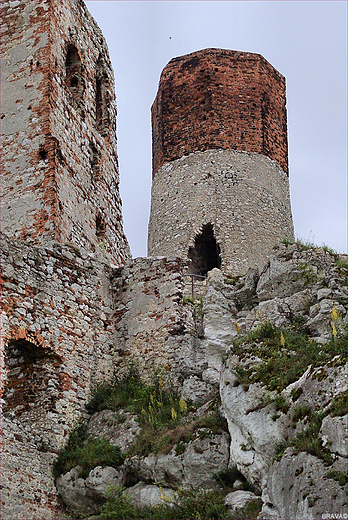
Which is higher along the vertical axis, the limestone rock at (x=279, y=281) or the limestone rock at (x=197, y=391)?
the limestone rock at (x=279, y=281)

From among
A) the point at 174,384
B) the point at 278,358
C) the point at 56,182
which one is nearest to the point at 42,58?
the point at 56,182

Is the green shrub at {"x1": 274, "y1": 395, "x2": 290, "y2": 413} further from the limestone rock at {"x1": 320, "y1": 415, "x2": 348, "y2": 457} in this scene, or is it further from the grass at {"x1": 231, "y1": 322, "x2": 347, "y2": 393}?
the limestone rock at {"x1": 320, "y1": 415, "x2": 348, "y2": 457}

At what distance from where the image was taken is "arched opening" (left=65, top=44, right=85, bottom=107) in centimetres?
2072

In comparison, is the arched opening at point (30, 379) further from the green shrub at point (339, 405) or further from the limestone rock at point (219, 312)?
the green shrub at point (339, 405)

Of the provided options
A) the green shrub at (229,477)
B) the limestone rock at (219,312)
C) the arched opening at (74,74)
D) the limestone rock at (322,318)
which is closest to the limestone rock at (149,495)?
the green shrub at (229,477)

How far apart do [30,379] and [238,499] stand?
4.39 metres

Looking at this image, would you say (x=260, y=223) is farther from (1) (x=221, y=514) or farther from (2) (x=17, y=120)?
(1) (x=221, y=514)

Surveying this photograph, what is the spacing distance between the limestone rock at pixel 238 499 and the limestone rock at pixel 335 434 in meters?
1.51

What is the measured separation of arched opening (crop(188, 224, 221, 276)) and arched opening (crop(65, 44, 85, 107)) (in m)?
7.56

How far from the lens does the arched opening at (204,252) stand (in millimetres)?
27281

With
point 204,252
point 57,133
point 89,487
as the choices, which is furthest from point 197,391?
point 204,252

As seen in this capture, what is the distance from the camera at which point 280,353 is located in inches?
587

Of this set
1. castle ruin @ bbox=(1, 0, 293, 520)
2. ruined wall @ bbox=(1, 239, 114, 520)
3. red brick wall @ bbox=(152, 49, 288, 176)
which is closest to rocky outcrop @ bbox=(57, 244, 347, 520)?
castle ruin @ bbox=(1, 0, 293, 520)

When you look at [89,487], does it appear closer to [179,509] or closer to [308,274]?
[179,509]
